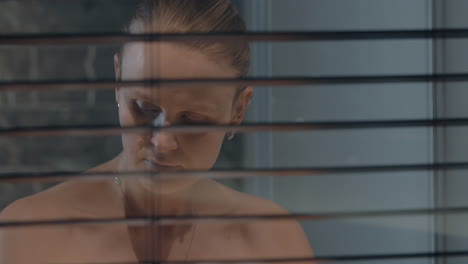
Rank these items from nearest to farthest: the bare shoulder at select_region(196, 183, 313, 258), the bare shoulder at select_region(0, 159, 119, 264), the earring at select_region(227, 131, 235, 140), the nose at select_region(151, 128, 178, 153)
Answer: the nose at select_region(151, 128, 178, 153) < the bare shoulder at select_region(0, 159, 119, 264) < the bare shoulder at select_region(196, 183, 313, 258) < the earring at select_region(227, 131, 235, 140)

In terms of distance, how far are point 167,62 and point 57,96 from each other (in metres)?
0.75

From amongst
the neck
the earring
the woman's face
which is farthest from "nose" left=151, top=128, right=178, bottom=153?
the earring

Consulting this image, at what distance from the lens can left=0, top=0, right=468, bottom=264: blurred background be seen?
129 centimetres

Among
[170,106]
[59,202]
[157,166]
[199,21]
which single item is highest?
[199,21]

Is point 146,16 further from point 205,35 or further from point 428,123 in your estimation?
point 428,123

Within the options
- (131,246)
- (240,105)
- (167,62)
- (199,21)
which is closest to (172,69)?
(167,62)

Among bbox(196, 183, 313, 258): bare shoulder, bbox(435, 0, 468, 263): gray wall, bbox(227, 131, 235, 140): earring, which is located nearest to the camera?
bbox(435, 0, 468, 263): gray wall

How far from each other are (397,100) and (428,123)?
448 millimetres

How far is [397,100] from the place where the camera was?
4.61 feet

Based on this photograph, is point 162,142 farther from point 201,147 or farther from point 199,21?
point 199,21

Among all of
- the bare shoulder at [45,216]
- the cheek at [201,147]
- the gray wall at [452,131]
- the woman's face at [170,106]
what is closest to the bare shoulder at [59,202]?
the bare shoulder at [45,216]

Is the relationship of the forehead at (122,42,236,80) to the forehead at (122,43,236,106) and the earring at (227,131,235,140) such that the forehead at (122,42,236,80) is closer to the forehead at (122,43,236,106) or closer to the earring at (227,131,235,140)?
the forehead at (122,43,236,106)

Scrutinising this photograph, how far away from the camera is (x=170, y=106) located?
1.07m

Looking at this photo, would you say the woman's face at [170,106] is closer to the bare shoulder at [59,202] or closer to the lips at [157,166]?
→ the lips at [157,166]
